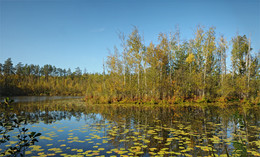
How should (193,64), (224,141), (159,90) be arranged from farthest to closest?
(193,64) < (159,90) < (224,141)

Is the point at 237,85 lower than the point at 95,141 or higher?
higher

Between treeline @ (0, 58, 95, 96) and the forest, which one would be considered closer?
the forest

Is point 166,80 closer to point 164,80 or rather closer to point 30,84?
point 164,80

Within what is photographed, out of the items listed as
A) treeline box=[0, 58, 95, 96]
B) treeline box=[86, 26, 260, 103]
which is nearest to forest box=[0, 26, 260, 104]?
treeline box=[86, 26, 260, 103]

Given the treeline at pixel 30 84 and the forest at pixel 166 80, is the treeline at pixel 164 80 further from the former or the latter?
the treeline at pixel 30 84

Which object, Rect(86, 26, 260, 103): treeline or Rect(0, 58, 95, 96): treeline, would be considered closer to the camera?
Rect(86, 26, 260, 103): treeline

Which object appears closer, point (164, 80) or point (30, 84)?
point (164, 80)

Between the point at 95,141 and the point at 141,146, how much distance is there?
1.76m

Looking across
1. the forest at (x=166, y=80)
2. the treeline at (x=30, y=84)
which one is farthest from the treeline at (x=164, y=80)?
the treeline at (x=30, y=84)

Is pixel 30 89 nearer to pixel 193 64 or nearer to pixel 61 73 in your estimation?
pixel 61 73

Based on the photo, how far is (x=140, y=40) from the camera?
21484 mm

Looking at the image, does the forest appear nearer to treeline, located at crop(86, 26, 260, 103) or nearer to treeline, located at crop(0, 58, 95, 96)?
treeline, located at crop(86, 26, 260, 103)

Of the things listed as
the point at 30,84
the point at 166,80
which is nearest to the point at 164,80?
the point at 166,80

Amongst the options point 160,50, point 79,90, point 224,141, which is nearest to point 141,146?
point 224,141
